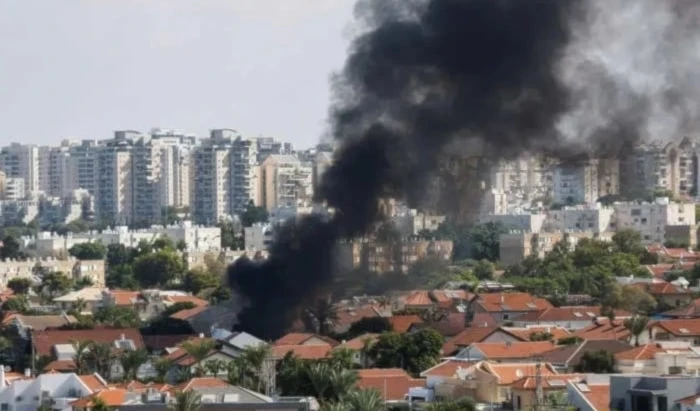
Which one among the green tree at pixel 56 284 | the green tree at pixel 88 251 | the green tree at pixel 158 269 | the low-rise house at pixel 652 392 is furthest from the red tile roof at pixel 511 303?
the green tree at pixel 88 251

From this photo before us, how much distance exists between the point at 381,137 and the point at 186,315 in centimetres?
813

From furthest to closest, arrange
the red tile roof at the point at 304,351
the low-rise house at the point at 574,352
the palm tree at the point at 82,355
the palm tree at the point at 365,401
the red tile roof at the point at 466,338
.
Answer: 1. the red tile roof at the point at 466,338
2. the palm tree at the point at 82,355
3. the red tile roof at the point at 304,351
4. the low-rise house at the point at 574,352
5. the palm tree at the point at 365,401

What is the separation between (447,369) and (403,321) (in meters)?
16.3

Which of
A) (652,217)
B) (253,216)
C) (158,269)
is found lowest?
(158,269)

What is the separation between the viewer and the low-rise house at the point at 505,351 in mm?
52875

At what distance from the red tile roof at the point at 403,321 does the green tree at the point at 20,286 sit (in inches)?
1049

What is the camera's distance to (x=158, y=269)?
98.4 meters

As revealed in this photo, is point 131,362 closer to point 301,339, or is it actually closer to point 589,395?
point 301,339

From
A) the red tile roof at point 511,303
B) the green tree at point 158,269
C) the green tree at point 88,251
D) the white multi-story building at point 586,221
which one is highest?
the white multi-story building at point 586,221

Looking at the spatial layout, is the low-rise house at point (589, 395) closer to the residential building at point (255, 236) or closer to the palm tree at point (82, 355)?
the palm tree at point (82, 355)

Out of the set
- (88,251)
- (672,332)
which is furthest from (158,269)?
(672,332)

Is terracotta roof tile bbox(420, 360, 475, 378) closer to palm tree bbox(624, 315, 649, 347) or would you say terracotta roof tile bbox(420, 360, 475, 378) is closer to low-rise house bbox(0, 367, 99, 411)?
low-rise house bbox(0, 367, 99, 411)

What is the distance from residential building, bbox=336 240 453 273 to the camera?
209ft

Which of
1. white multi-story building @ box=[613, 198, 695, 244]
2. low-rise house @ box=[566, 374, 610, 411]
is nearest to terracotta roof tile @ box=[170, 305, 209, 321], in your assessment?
low-rise house @ box=[566, 374, 610, 411]
